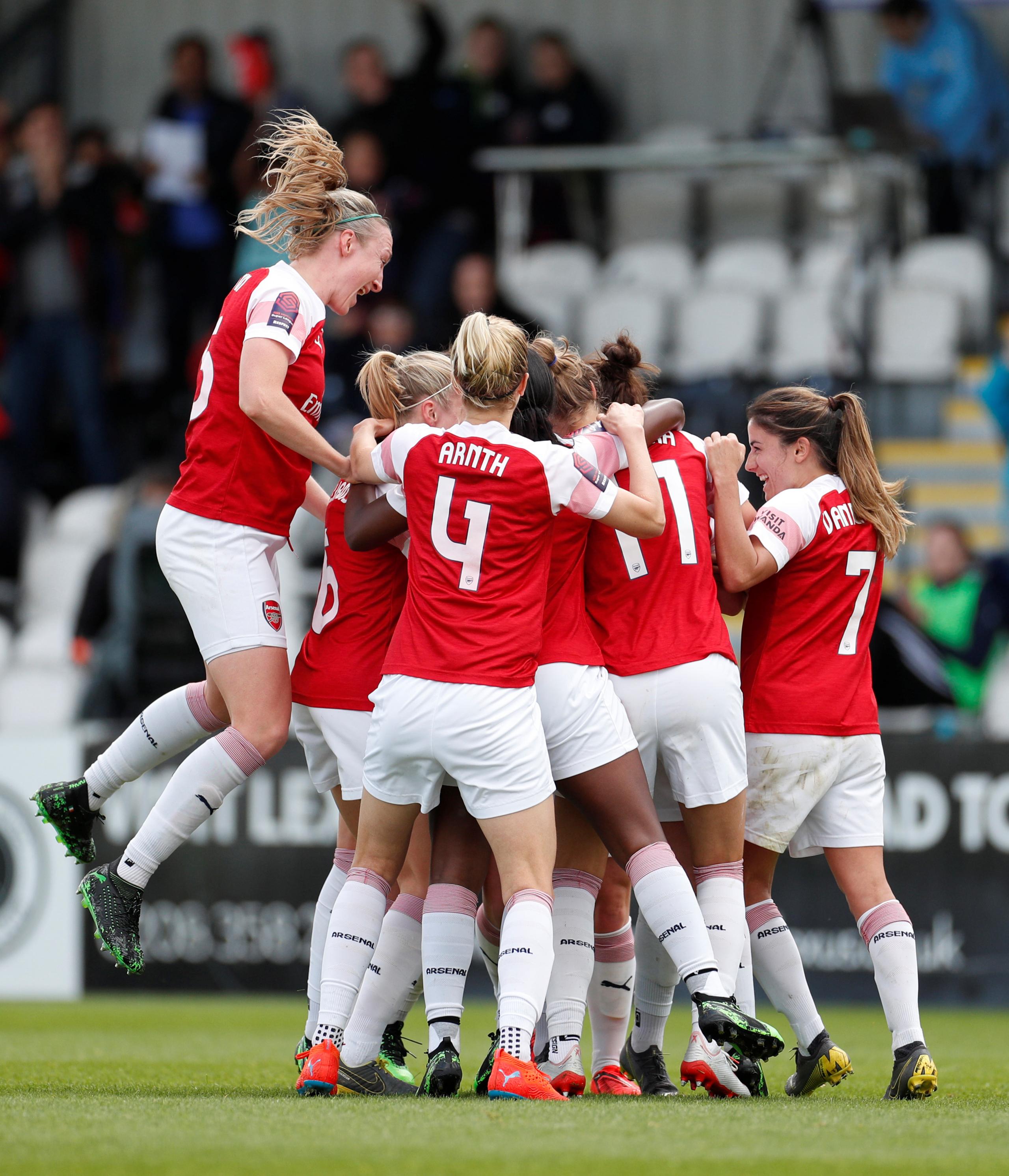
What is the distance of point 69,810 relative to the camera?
5184 millimetres

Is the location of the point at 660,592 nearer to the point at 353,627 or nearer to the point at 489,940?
the point at 353,627

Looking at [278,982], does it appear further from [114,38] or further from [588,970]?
[114,38]

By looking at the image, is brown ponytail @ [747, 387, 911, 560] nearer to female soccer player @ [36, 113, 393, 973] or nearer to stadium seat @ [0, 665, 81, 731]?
female soccer player @ [36, 113, 393, 973]

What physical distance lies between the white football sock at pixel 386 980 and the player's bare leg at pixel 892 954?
3.96 ft

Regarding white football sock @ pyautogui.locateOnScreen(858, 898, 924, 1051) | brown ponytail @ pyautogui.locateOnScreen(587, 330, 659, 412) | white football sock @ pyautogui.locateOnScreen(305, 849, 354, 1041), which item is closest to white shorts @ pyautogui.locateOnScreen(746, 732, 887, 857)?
white football sock @ pyautogui.locateOnScreen(858, 898, 924, 1051)

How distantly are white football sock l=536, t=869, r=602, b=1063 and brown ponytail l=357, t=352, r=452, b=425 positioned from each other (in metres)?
1.45

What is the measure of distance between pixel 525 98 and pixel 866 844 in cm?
886

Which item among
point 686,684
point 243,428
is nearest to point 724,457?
point 686,684

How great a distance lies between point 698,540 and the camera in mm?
4938

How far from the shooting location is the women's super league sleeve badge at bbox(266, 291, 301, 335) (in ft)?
16.0

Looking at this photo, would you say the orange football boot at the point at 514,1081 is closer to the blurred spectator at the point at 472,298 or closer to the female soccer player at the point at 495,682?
the female soccer player at the point at 495,682

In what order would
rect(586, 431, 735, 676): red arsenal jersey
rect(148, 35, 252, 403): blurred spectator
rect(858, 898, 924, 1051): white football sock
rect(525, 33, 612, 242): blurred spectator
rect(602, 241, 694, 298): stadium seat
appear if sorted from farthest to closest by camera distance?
1. rect(525, 33, 612, 242): blurred spectator
2. rect(602, 241, 694, 298): stadium seat
3. rect(148, 35, 252, 403): blurred spectator
4. rect(586, 431, 735, 676): red arsenal jersey
5. rect(858, 898, 924, 1051): white football sock

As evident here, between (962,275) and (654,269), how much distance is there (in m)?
2.16

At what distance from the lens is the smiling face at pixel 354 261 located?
512 cm
